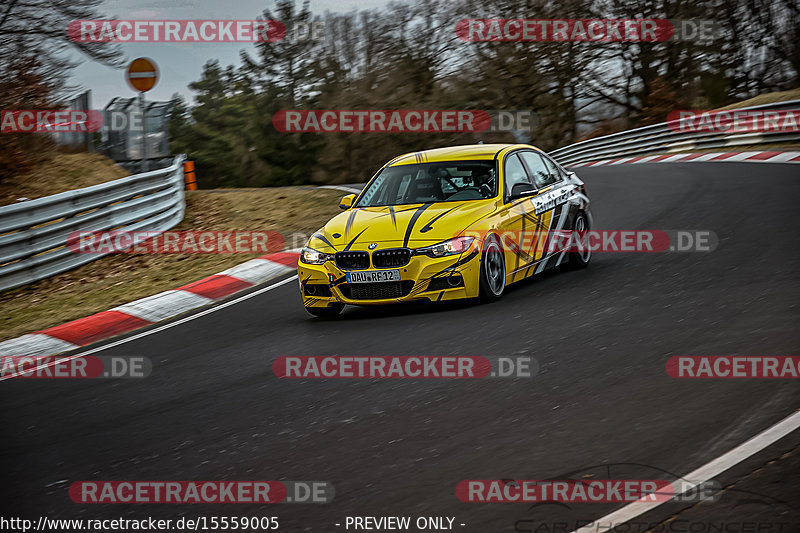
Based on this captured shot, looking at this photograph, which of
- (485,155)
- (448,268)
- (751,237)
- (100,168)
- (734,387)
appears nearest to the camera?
(734,387)

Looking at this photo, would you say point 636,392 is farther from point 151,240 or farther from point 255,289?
point 151,240

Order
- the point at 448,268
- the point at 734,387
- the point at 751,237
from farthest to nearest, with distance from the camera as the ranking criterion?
1. the point at 751,237
2. the point at 448,268
3. the point at 734,387

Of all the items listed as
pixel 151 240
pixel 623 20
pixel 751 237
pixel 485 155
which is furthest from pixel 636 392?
pixel 623 20

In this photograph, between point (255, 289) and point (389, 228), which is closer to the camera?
point (389, 228)

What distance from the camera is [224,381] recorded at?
6996mm

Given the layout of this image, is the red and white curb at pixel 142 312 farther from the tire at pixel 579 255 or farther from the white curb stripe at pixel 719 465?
the white curb stripe at pixel 719 465

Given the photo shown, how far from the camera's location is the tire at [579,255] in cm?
1055

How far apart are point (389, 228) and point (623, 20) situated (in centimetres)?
3681

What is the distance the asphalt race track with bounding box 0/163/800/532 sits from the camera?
14.7 ft

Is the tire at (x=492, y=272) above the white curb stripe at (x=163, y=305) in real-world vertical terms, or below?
above

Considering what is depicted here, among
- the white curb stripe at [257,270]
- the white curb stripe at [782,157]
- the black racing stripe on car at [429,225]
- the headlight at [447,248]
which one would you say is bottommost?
the white curb stripe at [257,270]
